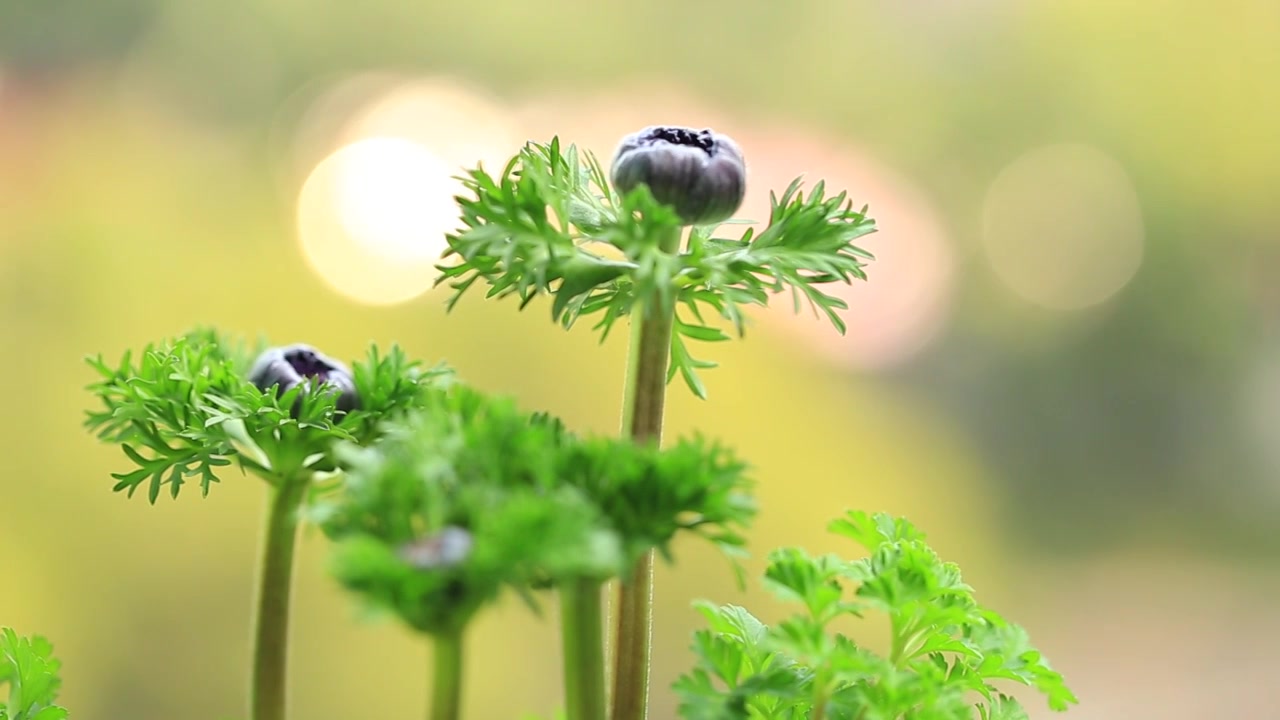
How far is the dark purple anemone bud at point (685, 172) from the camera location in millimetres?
506

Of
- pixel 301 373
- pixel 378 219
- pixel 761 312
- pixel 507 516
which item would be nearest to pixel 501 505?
pixel 507 516

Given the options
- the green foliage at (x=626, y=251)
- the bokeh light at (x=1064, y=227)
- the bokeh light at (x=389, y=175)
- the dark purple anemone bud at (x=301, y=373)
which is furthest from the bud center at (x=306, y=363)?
the bokeh light at (x=1064, y=227)

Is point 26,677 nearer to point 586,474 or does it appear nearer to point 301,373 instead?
point 301,373

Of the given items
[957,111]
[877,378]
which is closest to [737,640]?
[877,378]

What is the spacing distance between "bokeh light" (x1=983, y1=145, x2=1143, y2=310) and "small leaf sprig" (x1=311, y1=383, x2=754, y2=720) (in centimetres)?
167

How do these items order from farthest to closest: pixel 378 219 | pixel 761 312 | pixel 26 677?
pixel 761 312 → pixel 378 219 → pixel 26 677

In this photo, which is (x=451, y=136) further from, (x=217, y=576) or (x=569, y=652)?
(x=569, y=652)

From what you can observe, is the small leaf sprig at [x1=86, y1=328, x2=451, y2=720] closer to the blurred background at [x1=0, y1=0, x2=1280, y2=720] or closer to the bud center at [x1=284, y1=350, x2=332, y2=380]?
the bud center at [x1=284, y1=350, x2=332, y2=380]

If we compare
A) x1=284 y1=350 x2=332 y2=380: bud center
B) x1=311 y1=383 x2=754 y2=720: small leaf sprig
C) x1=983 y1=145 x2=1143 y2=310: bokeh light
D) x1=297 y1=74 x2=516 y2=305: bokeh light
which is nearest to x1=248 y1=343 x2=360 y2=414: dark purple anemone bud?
x1=284 y1=350 x2=332 y2=380: bud center

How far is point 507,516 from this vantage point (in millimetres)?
342

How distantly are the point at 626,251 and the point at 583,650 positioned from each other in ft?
0.53

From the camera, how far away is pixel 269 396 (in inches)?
21.0

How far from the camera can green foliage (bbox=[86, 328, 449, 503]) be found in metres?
0.54

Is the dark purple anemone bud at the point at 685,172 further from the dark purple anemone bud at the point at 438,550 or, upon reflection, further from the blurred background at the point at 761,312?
the blurred background at the point at 761,312
